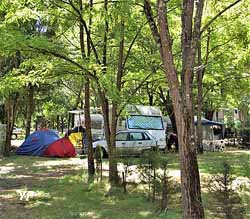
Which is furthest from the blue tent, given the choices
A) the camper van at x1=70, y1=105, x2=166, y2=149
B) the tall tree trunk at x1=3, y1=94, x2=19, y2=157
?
the camper van at x1=70, y1=105, x2=166, y2=149

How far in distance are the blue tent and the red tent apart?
13.1 inches

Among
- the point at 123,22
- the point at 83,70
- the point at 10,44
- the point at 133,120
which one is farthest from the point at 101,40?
Answer: the point at 133,120

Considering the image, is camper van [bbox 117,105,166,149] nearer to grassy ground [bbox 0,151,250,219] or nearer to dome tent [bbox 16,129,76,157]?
dome tent [bbox 16,129,76,157]

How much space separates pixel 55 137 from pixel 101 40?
10535mm

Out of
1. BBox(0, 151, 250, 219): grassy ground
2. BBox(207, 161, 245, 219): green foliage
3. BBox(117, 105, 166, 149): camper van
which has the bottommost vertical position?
BBox(0, 151, 250, 219): grassy ground

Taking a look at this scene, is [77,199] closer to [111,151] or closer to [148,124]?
[111,151]

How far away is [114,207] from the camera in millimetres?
7969

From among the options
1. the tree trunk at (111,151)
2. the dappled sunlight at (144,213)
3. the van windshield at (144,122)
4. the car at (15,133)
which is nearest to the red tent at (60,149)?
the van windshield at (144,122)

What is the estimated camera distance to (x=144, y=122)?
21.5 meters

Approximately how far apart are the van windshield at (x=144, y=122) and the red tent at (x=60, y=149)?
315 cm

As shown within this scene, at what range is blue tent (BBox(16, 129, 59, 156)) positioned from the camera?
2061cm

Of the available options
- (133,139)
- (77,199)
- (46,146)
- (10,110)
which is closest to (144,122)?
(133,139)

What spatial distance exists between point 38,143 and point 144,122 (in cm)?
553

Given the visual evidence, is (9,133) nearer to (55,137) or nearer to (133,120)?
(55,137)
